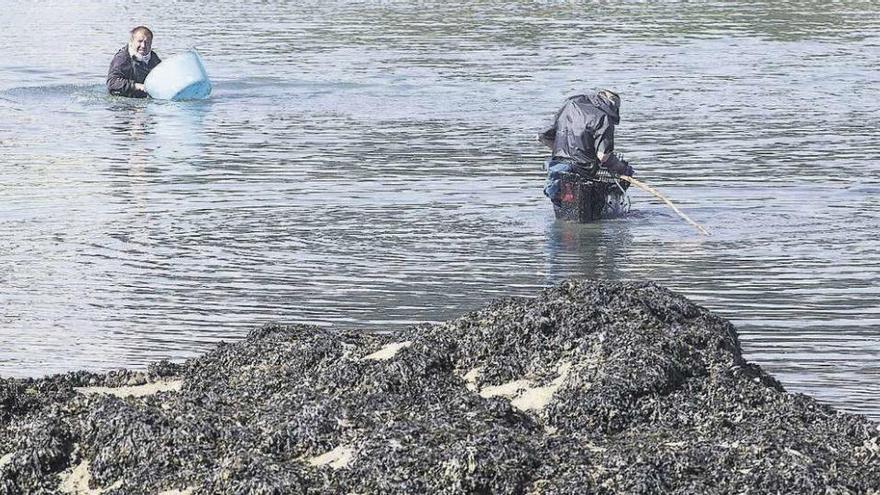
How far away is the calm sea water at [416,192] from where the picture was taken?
42.1 ft

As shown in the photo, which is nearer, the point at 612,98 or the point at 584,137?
the point at 612,98

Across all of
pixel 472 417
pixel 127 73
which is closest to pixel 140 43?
pixel 127 73

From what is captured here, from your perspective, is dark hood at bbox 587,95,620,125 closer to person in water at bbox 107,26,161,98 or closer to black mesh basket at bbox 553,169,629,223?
black mesh basket at bbox 553,169,629,223

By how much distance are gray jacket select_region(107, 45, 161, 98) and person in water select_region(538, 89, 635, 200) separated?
11961 millimetres

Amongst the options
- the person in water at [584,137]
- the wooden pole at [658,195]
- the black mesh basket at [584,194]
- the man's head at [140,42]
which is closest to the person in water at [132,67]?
the man's head at [140,42]

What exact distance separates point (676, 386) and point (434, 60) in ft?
78.9

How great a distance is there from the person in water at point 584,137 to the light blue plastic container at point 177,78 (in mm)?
11254

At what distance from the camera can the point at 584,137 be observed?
1612cm

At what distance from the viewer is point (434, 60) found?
3253 centimetres

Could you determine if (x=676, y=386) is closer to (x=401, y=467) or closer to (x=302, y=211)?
(x=401, y=467)

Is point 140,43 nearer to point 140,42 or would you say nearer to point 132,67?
point 140,42

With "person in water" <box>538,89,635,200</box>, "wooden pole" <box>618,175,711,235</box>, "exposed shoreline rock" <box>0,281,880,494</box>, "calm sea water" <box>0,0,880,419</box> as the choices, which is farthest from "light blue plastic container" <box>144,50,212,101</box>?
"exposed shoreline rock" <box>0,281,880,494</box>

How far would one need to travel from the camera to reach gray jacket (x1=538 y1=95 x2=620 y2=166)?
16.0 m

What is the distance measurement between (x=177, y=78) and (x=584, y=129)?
11.8 meters
